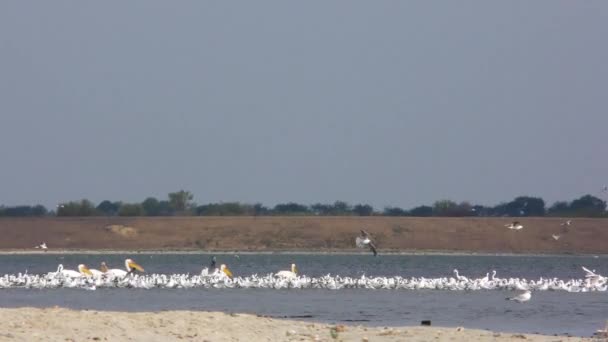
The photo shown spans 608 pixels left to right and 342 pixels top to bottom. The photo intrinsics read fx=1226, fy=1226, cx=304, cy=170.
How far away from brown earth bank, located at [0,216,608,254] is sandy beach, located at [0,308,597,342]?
55.6 meters

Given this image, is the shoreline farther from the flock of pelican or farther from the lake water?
the lake water

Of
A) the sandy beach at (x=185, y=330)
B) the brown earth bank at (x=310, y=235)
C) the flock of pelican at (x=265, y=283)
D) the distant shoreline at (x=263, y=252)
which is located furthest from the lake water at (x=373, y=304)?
the brown earth bank at (x=310, y=235)

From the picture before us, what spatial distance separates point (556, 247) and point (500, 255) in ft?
11.8

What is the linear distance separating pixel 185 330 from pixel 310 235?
200ft

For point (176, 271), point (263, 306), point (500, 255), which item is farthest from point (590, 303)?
point (500, 255)

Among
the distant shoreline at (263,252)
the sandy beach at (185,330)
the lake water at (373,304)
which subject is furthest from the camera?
the distant shoreline at (263,252)

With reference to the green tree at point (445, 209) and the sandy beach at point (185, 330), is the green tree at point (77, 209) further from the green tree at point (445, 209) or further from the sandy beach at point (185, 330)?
the sandy beach at point (185, 330)

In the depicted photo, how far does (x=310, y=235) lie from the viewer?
7719 centimetres

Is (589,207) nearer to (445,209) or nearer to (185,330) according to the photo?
(445,209)

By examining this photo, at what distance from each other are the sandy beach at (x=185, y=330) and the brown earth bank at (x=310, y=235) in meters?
55.6

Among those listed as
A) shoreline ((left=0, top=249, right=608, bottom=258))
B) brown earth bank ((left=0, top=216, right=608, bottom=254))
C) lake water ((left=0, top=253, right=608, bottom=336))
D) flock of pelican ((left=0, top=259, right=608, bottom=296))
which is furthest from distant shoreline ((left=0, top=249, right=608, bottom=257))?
lake water ((left=0, top=253, right=608, bottom=336))

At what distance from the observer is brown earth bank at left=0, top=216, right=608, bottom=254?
2923 inches

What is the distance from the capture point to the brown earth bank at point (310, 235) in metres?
74.2

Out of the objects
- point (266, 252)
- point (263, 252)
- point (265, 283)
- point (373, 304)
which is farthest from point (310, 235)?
point (373, 304)
